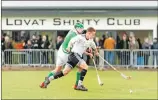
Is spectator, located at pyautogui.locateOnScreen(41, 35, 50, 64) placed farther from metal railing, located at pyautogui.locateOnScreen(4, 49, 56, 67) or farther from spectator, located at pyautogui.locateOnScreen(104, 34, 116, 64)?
spectator, located at pyautogui.locateOnScreen(104, 34, 116, 64)

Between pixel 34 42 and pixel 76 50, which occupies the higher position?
pixel 34 42

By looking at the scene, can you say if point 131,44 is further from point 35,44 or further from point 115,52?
point 35,44

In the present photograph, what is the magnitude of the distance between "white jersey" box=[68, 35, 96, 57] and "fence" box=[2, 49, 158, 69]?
1301 centimetres

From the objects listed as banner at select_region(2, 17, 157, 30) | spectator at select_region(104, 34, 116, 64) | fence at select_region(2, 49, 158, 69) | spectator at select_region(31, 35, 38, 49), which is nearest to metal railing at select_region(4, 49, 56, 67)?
fence at select_region(2, 49, 158, 69)

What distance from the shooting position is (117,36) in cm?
3016

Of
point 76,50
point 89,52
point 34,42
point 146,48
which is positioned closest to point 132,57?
point 146,48

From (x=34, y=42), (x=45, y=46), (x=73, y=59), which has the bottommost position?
(x=73, y=59)

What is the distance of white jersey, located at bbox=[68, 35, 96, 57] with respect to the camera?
12.8 m

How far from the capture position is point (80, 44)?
13047 millimetres

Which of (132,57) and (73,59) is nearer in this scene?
(73,59)

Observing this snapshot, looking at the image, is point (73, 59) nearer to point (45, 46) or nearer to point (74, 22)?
point (45, 46)

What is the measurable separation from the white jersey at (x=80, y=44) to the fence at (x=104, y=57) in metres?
13.0

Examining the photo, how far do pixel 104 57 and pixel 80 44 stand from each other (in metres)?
13.5

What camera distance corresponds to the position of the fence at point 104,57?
26.3 meters
